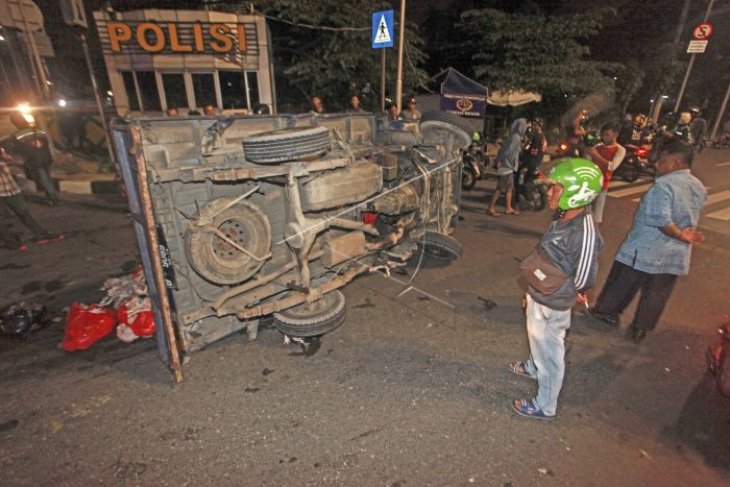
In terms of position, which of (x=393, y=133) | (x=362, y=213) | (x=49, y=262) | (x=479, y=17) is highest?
(x=479, y=17)

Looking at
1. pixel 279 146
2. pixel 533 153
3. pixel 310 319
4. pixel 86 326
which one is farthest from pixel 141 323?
pixel 533 153

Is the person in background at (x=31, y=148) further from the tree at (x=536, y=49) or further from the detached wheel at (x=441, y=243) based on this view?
the tree at (x=536, y=49)

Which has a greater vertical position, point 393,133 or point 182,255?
point 393,133

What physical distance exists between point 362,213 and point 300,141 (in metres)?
1.99

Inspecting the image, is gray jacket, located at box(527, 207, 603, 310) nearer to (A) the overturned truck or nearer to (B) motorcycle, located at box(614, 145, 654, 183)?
(A) the overturned truck

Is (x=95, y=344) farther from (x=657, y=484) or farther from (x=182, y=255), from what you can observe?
(x=657, y=484)

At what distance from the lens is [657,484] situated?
2408mm

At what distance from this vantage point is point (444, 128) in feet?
16.9

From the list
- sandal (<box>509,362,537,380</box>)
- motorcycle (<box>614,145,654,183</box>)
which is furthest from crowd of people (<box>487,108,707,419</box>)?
motorcycle (<box>614,145,654,183</box>)

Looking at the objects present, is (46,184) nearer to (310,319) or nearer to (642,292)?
(310,319)

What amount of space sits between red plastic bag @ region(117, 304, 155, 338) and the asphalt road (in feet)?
0.49

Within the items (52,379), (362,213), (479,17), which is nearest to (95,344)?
(52,379)

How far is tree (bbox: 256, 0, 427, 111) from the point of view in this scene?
1253 cm

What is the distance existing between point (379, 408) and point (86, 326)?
10.5ft
